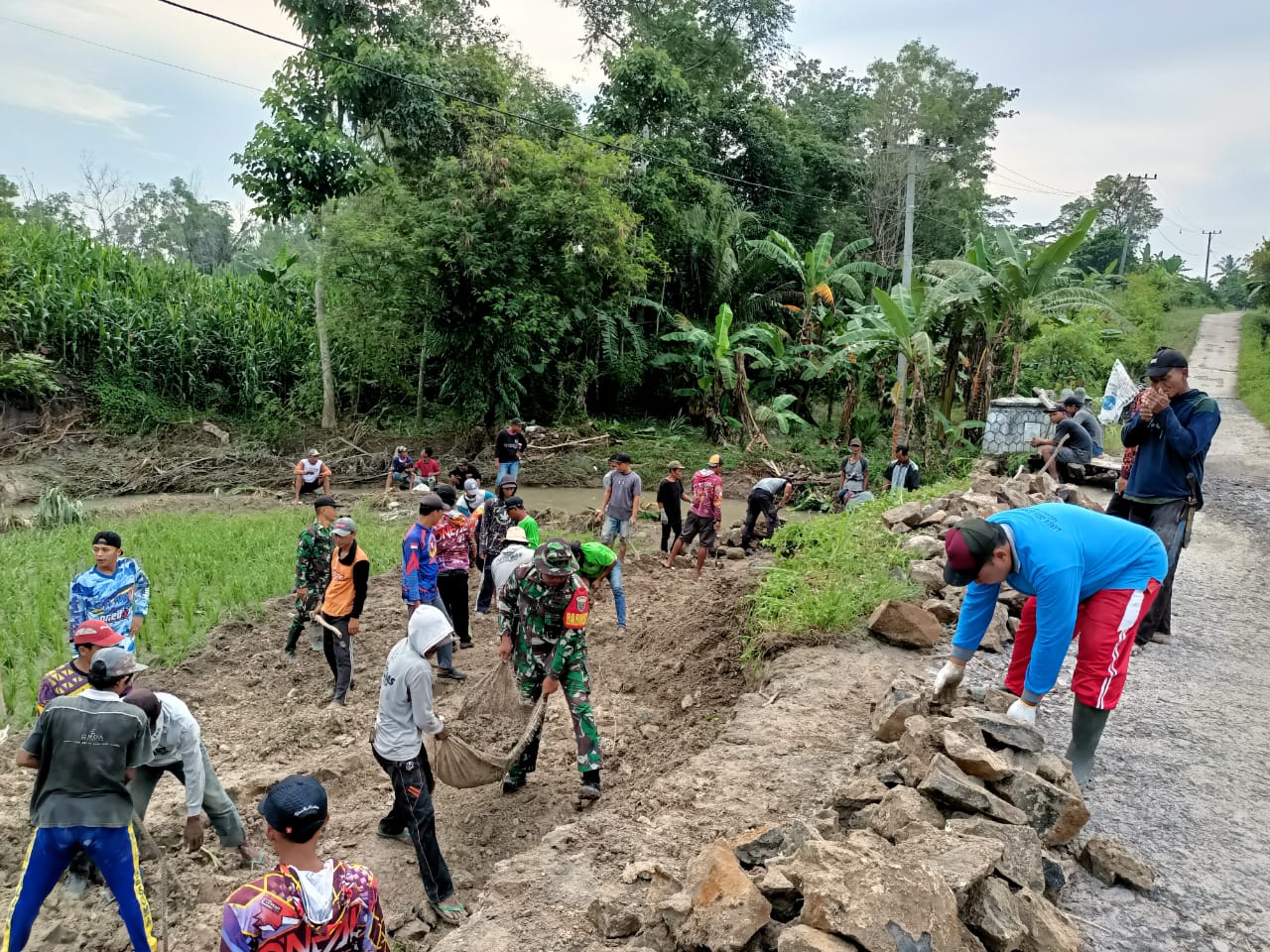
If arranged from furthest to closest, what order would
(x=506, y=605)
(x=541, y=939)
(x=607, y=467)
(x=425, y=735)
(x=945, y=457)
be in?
(x=607, y=467) → (x=945, y=457) → (x=506, y=605) → (x=425, y=735) → (x=541, y=939)

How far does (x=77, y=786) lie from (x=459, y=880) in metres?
1.96

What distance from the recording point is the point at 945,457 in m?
16.7

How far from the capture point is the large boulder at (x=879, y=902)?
2.60 meters

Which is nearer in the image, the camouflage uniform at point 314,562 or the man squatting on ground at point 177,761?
the man squatting on ground at point 177,761

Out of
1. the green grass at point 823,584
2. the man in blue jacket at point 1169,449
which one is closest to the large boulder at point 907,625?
the green grass at point 823,584

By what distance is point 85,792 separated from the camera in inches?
138

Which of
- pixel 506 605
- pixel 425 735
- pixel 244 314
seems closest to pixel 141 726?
pixel 425 735

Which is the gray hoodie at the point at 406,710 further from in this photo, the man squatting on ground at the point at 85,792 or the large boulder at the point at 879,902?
the large boulder at the point at 879,902

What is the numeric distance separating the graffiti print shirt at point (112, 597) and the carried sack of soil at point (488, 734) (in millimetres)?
2416

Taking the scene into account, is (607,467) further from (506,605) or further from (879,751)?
(879,751)

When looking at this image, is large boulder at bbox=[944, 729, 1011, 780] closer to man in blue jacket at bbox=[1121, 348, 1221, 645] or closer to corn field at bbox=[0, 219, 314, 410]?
man in blue jacket at bbox=[1121, 348, 1221, 645]

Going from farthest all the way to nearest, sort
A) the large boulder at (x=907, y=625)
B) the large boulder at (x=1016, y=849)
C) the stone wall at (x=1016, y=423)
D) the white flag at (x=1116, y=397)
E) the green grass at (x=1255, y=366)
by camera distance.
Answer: the green grass at (x=1255, y=366), the white flag at (x=1116, y=397), the stone wall at (x=1016, y=423), the large boulder at (x=907, y=625), the large boulder at (x=1016, y=849)

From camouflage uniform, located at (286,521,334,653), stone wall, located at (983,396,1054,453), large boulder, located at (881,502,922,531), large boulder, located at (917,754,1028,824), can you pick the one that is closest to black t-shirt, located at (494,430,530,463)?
camouflage uniform, located at (286,521,334,653)

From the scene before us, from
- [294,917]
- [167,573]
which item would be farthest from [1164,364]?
[167,573]
